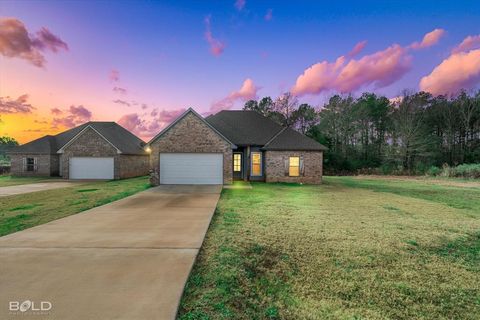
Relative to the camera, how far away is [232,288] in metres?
3.09

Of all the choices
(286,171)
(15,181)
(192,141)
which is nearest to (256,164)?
(286,171)

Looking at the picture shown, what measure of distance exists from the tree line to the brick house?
17.4 metres

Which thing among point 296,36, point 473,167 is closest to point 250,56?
point 296,36

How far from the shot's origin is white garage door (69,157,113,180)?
69.8 feet

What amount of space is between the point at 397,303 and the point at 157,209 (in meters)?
7.15

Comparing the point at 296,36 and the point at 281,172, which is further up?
the point at 296,36

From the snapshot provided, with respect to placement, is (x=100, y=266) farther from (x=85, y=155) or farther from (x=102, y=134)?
(x=85, y=155)

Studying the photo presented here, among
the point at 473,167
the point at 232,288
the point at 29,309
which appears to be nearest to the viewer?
the point at 29,309

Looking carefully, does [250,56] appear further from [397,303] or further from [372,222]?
[397,303]

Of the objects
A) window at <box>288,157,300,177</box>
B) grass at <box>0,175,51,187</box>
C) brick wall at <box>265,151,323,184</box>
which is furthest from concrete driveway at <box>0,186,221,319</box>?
grass at <box>0,175,51,187</box>

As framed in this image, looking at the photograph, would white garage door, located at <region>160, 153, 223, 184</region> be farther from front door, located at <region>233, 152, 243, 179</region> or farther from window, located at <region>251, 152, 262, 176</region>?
window, located at <region>251, 152, 262, 176</region>

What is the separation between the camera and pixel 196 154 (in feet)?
51.9

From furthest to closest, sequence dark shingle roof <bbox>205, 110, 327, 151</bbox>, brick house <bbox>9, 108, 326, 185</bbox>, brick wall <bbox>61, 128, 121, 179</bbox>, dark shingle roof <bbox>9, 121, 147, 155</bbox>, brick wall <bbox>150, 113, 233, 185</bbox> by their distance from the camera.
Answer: dark shingle roof <bbox>9, 121, 147, 155</bbox> → brick wall <bbox>61, 128, 121, 179</bbox> → dark shingle roof <bbox>205, 110, 327, 151</bbox> → brick house <bbox>9, 108, 326, 185</bbox> → brick wall <bbox>150, 113, 233, 185</bbox>

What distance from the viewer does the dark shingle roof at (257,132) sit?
17.4 metres
